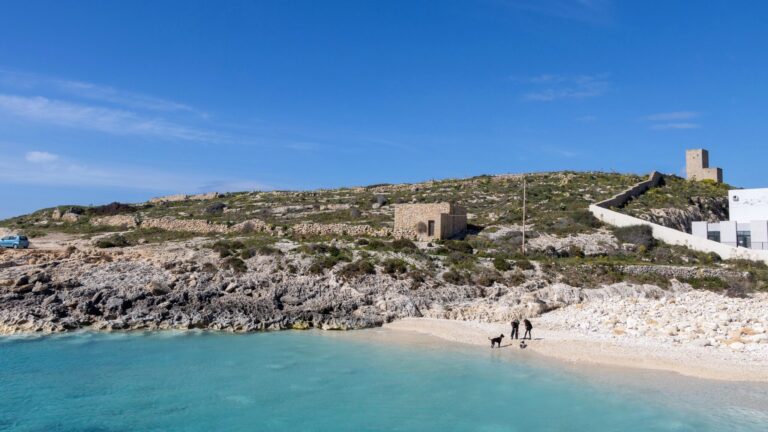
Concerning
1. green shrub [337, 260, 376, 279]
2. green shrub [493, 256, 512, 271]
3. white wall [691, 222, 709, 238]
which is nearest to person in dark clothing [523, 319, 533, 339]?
green shrub [493, 256, 512, 271]

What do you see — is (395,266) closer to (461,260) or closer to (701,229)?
(461,260)

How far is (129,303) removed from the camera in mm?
26750

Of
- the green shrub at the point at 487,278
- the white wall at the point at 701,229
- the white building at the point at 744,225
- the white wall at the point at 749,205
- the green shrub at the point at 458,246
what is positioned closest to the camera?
the green shrub at the point at 487,278

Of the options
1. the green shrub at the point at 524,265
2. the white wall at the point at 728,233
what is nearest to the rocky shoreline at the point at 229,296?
the green shrub at the point at 524,265

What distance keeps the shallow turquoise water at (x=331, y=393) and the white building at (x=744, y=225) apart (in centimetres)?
2800

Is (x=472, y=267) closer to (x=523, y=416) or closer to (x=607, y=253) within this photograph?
(x=607, y=253)

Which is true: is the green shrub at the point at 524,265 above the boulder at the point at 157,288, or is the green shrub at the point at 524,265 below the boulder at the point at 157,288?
above

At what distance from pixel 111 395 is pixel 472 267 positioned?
68.8ft

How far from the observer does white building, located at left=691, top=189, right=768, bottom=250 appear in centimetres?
3947

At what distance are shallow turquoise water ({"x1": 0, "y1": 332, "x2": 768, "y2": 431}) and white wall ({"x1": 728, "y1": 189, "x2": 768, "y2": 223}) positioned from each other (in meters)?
37.2

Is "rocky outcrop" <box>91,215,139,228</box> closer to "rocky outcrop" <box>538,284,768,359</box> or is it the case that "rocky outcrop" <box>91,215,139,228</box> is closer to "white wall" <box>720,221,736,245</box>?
"rocky outcrop" <box>538,284,768,359</box>

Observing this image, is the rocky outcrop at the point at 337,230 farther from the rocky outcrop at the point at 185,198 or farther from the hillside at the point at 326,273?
the rocky outcrop at the point at 185,198

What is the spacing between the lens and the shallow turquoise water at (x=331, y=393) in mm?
14359

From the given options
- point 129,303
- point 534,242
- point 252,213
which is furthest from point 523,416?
point 252,213
